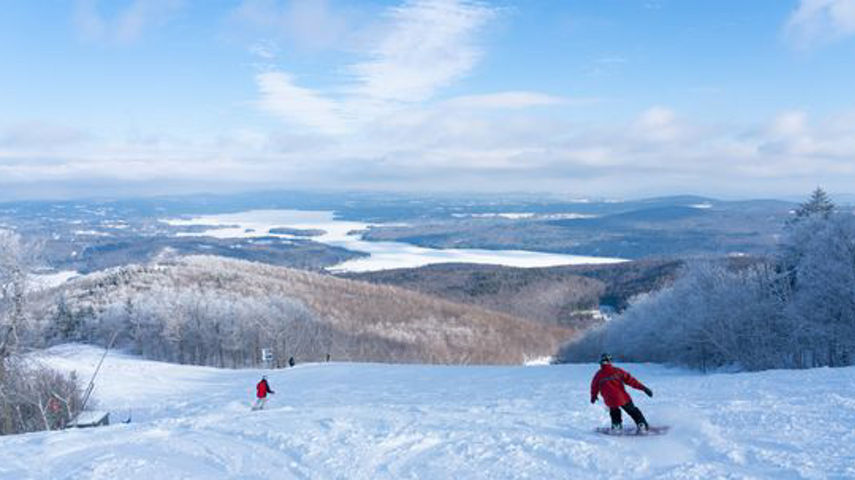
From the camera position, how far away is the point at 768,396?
15625 millimetres

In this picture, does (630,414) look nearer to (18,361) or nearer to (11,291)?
(18,361)

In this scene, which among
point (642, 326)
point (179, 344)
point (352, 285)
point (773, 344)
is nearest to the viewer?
point (773, 344)

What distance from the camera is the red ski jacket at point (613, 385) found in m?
12.5

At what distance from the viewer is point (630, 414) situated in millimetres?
12305

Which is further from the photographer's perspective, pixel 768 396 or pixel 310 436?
pixel 768 396

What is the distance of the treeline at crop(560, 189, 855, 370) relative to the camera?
36.8 metres

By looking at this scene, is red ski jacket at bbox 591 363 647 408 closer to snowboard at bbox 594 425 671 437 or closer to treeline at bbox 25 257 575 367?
snowboard at bbox 594 425 671 437

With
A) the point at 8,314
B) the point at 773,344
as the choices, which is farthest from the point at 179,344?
the point at 773,344

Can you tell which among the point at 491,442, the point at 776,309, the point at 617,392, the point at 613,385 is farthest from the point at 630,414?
the point at 776,309

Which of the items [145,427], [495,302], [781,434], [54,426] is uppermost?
[781,434]

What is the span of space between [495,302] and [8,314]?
101285 mm

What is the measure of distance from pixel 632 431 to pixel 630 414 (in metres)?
0.35

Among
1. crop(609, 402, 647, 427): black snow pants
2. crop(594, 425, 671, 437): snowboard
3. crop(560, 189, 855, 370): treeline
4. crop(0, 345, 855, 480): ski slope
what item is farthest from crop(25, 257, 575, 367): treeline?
crop(609, 402, 647, 427): black snow pants

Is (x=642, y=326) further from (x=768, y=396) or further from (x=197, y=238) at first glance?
(x=197, y=238)
